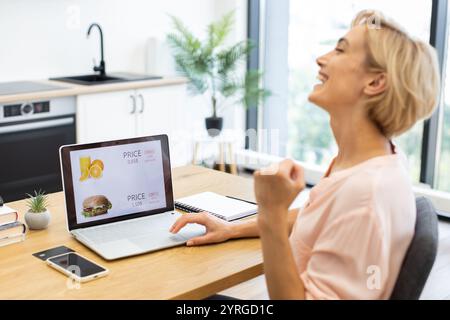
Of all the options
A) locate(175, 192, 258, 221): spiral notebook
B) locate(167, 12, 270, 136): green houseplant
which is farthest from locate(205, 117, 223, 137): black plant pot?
locate(175, 192, 258, 221): spiral notebook

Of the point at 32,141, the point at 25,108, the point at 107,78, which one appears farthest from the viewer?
the point at 107,78

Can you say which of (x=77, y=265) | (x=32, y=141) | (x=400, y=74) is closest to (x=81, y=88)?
(x=32, y=141)

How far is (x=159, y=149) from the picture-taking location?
1944mm

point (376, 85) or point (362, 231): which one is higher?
point (376, 85)

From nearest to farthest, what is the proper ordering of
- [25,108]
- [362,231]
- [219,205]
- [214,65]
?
[362,231]
[219,205]
[25,108]
[214,65]

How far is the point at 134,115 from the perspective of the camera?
434cm

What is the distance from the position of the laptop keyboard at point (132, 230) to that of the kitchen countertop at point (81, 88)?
1982mm

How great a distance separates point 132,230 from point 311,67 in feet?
11.3

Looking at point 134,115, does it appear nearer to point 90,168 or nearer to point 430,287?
point 430,287

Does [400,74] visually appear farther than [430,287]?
No

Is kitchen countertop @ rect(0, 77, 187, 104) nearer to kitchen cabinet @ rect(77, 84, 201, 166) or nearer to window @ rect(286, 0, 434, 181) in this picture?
kitchen cabinet @ rect(77, 84, 201, 166)

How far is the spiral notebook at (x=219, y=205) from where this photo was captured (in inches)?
79.7
